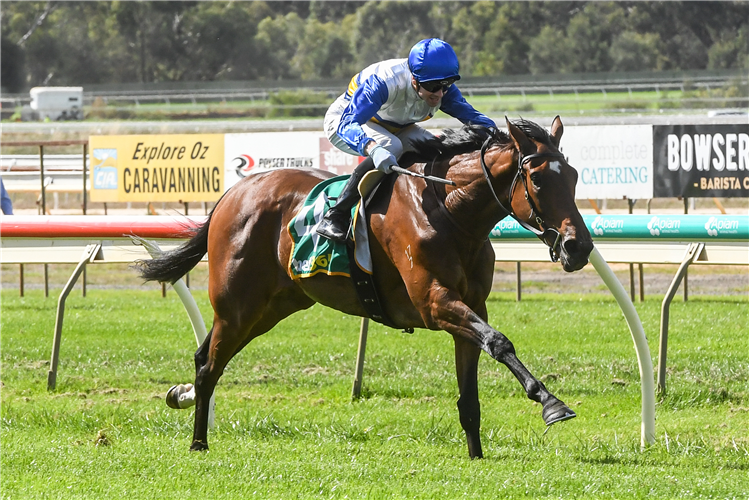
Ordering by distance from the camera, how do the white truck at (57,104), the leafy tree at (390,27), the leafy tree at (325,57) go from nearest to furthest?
the white truck at (57,104) < the leafy tree at (390,27) < the leafy tree at (325,57)

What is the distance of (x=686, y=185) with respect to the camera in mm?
11672

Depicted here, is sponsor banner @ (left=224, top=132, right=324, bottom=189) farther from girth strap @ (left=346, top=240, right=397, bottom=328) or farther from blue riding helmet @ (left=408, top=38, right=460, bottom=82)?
blue riding helmet @ (left=408, top=38, right=460, bottom=82)

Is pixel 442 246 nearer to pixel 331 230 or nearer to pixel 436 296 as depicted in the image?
pixel 436 296

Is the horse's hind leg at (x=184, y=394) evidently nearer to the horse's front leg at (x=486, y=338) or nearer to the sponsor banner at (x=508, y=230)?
the horse's front leg at (x=486, y=338)

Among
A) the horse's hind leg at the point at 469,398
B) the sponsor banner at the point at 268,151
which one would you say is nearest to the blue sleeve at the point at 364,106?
the horse's hind leg at the point at 469,398

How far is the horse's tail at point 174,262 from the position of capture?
19.4 ft

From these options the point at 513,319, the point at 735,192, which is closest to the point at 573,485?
A: the point at 513,319

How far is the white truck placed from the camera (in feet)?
141

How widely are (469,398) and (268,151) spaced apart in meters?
10.1

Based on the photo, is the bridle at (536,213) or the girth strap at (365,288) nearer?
the bridle at (536,213)

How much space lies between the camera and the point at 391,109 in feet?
16.8

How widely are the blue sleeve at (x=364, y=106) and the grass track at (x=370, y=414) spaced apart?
1543 mm

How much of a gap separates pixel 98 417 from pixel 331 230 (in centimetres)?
215

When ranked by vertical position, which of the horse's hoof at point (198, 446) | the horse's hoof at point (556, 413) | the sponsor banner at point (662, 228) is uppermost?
the sponsor banner at point (662, 228)
